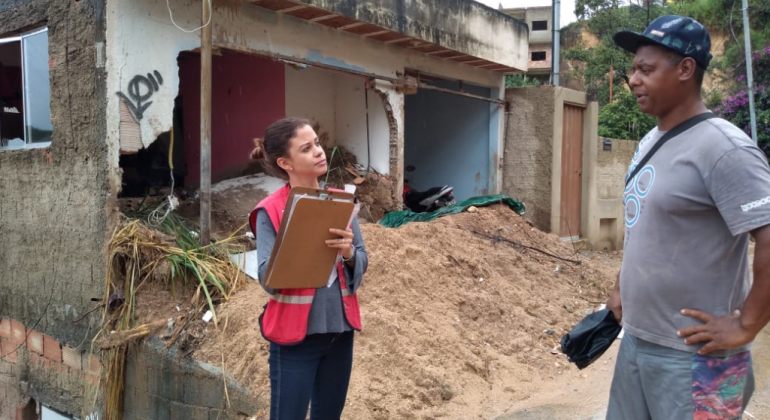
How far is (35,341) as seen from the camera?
19.7 ft

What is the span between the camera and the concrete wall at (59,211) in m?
5.14

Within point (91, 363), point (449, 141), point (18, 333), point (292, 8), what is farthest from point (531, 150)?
point (18, 333)

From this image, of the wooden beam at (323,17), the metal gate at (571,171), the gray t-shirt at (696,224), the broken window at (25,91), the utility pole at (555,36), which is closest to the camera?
the gray t-shirt at (696,224)

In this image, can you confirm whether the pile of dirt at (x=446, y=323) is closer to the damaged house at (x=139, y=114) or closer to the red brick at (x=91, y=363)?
the damaged house at (x=139, y=114)

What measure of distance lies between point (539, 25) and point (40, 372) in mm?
31051

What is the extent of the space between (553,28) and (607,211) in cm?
377

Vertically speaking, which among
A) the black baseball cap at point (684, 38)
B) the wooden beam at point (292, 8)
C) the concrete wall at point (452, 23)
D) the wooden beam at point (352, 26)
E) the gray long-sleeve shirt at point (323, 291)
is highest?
the concrete wall at point (452, 23)

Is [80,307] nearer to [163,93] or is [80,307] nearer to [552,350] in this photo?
[163,93]

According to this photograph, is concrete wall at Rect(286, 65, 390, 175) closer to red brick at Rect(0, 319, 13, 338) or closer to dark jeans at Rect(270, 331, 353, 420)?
red brick at Rect(0, 319, 13, 338)

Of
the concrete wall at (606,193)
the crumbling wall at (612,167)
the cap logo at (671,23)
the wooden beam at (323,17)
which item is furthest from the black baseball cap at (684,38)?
the crumbling wall at (612,167)

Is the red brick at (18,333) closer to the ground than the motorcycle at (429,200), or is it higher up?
closer to the ground

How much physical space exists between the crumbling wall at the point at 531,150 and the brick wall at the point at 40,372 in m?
6.63

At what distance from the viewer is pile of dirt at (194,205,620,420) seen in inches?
154

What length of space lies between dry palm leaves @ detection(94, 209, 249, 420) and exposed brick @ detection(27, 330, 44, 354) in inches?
50.5
